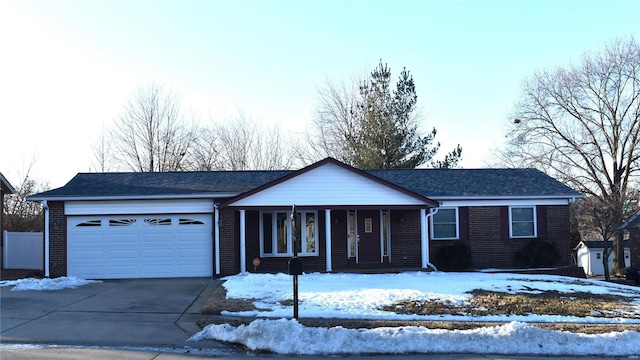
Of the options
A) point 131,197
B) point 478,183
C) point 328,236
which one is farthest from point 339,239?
Result: point 131,197

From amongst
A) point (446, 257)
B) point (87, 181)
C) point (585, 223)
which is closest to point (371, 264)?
point (446, 257)

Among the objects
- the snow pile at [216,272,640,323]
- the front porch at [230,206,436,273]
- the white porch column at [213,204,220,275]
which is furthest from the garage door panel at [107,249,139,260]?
the snow pile at [216,272,640,323]

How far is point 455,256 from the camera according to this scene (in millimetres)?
20375

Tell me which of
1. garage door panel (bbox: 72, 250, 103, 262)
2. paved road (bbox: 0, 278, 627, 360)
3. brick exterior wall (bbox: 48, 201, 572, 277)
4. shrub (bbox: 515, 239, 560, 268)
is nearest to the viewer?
paved road (bbox: 0, 278, 627, 360)

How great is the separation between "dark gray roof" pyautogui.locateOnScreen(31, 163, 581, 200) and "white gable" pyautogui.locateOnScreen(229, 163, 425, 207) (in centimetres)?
169

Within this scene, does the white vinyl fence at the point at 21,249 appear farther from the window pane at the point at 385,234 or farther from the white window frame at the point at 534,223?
the white window frame at the point at 534,223

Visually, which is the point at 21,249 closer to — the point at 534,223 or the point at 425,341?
the point at 425,341

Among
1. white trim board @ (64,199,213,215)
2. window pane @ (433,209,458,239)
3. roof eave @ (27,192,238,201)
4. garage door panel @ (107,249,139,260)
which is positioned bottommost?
garage door panel @ (107,249,139,260)

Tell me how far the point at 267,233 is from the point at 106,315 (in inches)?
372

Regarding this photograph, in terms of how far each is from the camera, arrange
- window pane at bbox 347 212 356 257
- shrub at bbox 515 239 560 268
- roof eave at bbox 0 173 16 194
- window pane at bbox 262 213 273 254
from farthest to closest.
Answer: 1. roof eave at bbox 0 173 16 194
2. window pane at bbox 347 212 356 257
3. shrub at bbox 515 239 560 268
4. window pane at bbox 262 213 273 254

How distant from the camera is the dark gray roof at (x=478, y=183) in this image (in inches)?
839

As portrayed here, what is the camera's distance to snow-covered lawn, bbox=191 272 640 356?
8.96 metres

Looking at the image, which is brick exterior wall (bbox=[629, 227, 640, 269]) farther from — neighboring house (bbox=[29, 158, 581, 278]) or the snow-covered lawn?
the snow-covered lawn

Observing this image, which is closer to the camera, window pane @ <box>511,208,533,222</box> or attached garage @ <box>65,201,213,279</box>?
attached garage @ <box>65,201,213,279</box>
